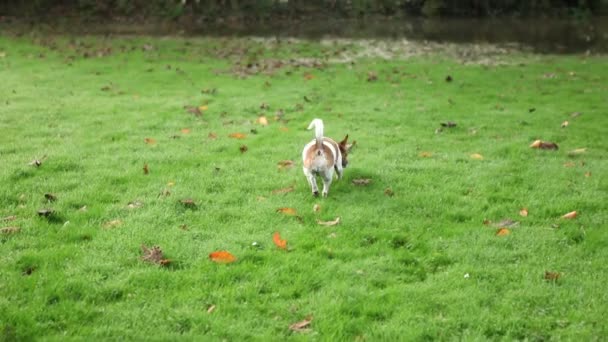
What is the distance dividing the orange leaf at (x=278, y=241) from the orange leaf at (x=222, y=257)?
0.64 metres

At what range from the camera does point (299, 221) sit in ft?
25.3

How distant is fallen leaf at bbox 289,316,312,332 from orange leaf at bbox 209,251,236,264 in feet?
4.73

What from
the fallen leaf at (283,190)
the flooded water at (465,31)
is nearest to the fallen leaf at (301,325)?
the fallen leaf at (283,190)

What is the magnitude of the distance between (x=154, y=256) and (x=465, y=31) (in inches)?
1087

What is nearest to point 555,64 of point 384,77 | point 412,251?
point 384,77

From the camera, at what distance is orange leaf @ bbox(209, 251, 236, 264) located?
6570mm

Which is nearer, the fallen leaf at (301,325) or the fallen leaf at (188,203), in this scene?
the fallen leaf at (301,325)

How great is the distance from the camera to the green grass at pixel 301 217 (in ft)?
18.3

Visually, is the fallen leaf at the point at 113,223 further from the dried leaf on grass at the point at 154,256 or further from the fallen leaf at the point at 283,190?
the fallen leaf at the point at 283,190

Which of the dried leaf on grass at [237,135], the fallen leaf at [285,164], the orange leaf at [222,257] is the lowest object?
the orange leaf at [222,257]

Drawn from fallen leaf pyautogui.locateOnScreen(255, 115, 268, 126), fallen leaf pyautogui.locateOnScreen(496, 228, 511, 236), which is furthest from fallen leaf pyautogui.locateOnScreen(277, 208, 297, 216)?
fallen leaf pyautogui.locateOnScreen(255, 115, 268, 126)

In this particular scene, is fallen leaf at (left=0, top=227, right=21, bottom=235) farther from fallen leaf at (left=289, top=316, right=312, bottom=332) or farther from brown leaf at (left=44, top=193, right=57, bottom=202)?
fallen leaf at (left=289, top=316, right=312, bottom=332)

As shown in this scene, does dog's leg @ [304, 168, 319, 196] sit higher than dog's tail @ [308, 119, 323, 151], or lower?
lower

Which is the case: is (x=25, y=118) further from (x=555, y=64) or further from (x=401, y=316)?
(x=555, y=64)
